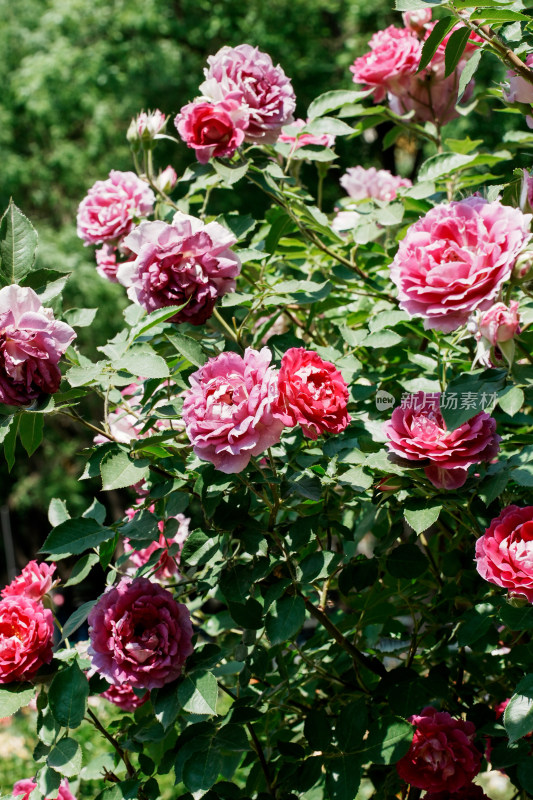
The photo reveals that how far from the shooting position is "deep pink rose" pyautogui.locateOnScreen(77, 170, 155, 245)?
1410 millimetres

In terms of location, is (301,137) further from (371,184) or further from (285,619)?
(285,619)

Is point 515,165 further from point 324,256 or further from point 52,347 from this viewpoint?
point 52,347

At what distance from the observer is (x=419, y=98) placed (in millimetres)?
1578

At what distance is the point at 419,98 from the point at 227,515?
92 centimetres

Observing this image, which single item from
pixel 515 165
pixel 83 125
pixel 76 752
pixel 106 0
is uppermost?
pixel 515 165

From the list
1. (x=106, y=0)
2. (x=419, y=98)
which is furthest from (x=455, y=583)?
(x=106, y=0)

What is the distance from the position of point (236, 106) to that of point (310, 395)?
45 cm

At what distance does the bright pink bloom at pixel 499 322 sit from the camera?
0.88 metres

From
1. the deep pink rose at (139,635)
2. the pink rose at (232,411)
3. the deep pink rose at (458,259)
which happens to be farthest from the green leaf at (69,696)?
the deep pink rose at (458,259)

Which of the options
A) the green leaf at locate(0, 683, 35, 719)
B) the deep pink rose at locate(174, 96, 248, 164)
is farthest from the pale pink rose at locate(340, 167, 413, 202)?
the green leaf at locate(0, 683, 35, 719)

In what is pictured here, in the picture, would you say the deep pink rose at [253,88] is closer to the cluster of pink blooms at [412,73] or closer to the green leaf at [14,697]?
the cluster of pink blooms at [412,73]

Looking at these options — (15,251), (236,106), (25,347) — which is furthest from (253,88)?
(25,347)

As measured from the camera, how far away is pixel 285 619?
3.45ft

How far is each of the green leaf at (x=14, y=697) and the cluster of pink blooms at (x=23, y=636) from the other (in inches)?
0.4
